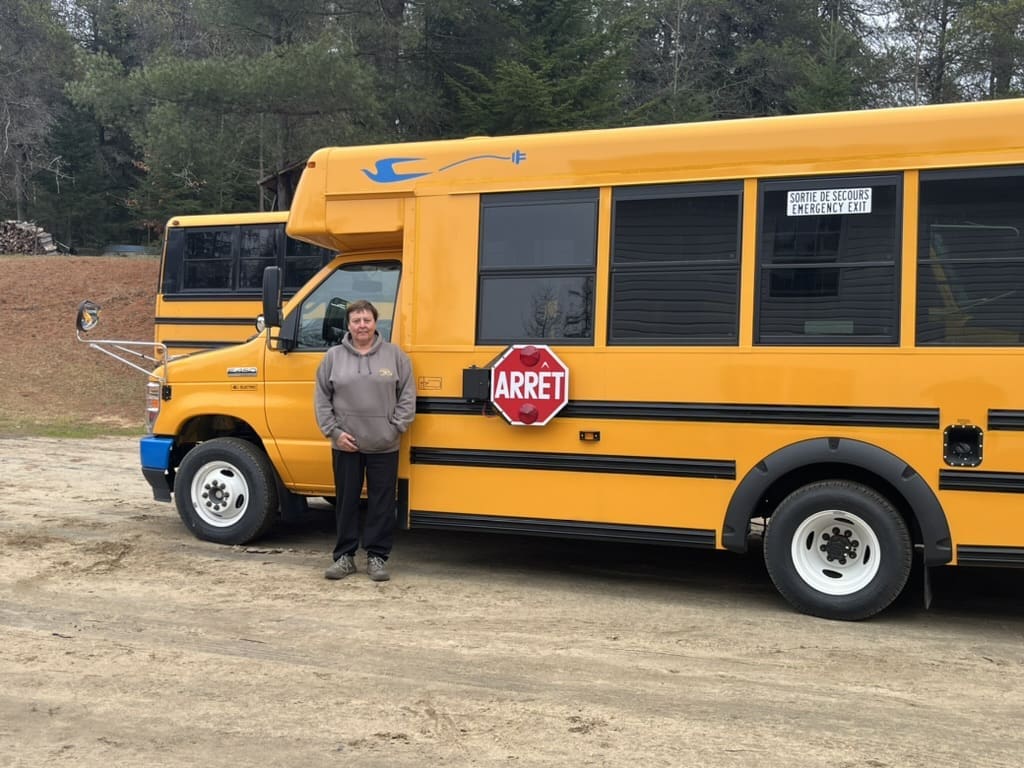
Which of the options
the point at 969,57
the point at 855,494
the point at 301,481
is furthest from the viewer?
the point at 969,57

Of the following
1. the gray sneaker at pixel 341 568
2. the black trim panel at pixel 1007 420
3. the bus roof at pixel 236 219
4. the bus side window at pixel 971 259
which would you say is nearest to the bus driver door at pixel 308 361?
the gray sneaker at pixel 341 568

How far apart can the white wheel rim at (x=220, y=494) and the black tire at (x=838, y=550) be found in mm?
3906

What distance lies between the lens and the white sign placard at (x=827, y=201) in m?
5.23

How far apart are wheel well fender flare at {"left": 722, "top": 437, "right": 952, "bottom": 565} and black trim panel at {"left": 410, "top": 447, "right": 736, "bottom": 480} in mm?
177

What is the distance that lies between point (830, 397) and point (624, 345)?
4.10 feet

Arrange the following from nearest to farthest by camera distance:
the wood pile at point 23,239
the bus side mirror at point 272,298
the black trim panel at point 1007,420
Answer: the black trim panel at point 1007,420 < the bus side mirror at point 272,298 < the wood pile at point 23,239

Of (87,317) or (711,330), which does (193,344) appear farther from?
(711,330)

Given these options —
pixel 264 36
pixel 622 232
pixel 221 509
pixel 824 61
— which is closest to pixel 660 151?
pixel 622 232

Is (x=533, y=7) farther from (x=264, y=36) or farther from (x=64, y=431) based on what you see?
(x=64, y=431)

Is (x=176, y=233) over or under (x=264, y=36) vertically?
under

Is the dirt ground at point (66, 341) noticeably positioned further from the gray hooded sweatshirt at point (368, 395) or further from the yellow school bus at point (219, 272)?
the gray hooded sweatshirt at point (368, 395)

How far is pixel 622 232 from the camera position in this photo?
5730mm

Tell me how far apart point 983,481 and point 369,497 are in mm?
3667

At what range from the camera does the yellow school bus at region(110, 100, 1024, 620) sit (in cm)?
506
